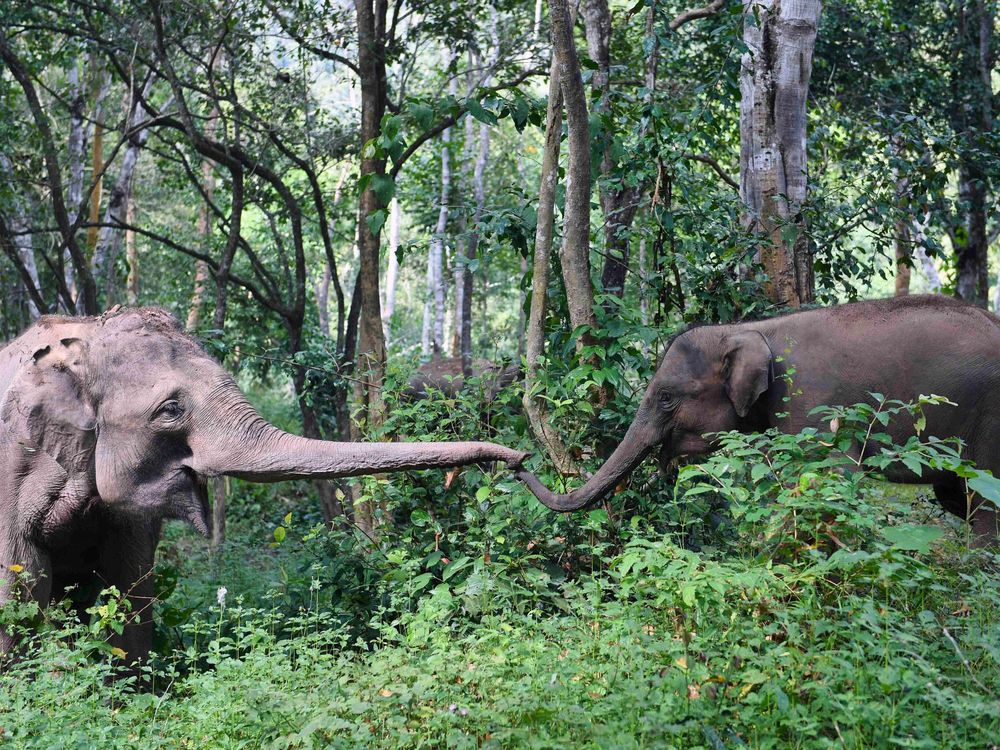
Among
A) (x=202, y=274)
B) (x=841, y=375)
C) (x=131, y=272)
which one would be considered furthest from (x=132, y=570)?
(x=131, y=272)

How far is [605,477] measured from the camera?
5477mm

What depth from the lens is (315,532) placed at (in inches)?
229

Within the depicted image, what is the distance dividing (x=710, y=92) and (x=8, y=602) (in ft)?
19.4

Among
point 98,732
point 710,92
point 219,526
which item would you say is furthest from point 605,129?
point 219,526

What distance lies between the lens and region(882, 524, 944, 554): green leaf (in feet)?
12.3

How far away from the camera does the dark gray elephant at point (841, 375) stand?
6074 mm

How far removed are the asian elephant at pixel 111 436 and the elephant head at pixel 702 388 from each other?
2204 mm

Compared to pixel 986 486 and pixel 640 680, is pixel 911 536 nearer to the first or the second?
pixel 986 486

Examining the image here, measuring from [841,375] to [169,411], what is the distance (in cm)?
358

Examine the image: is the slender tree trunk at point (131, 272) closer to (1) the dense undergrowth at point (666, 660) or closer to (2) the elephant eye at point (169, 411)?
(2) the elephant eye at point (169, 411)

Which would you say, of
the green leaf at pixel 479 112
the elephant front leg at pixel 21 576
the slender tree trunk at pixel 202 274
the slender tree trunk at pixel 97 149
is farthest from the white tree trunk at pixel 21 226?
the elephant front leg at pixel 21 576

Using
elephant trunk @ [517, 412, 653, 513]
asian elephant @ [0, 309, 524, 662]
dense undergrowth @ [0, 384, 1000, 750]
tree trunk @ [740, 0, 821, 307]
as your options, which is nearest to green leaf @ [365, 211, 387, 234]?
asian elephant @ [0, 309, 524, 662]

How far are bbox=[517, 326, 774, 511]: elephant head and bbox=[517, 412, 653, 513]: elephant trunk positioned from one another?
0.06 metres

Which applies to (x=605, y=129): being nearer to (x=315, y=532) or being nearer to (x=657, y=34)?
(x=657, y=34)
